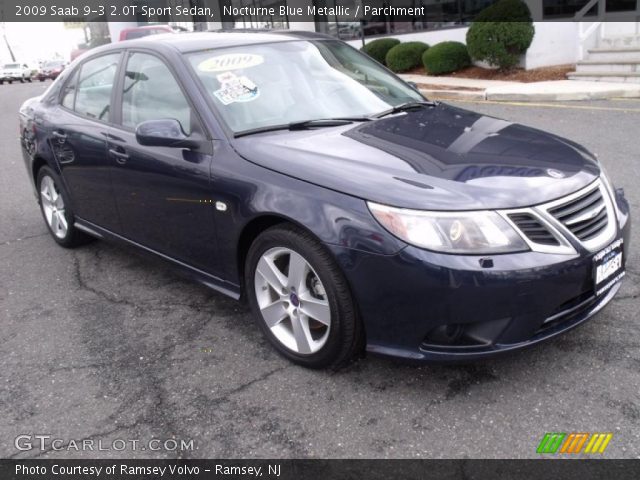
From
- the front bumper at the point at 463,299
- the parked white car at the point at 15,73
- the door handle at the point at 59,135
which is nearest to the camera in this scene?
the front bumper at the point at 463,299

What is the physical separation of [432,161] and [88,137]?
8.28ft

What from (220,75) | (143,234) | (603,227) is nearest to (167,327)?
(143,234)

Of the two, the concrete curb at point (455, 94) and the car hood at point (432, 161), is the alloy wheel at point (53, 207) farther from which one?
the concrete curb at point (455, 94)

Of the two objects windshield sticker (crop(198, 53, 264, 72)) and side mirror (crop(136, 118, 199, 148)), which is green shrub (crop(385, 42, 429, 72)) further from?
side mirror (crop(136, 118, 199, 148))

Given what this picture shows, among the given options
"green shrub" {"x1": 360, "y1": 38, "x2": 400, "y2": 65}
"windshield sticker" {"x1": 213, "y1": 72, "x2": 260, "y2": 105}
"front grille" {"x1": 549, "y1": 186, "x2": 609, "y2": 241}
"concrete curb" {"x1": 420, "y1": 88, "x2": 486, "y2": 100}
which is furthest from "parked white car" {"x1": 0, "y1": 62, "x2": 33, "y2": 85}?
"front grille" {"x1": 549, "y1": 186, "x2": 609, "y2": 241}

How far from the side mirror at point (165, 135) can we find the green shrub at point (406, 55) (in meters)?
13.3

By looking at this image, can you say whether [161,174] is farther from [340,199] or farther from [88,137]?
[340,199]

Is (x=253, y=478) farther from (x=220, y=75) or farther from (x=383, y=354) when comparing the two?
(x=220, y=75)

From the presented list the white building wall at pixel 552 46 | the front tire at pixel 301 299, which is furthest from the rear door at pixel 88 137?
the white building wall at pixel 552 46

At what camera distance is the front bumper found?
8.25 feet

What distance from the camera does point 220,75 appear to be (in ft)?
11.9

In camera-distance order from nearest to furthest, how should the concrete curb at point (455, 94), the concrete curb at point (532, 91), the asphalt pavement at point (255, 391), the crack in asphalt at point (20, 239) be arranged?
the asphalt pavement at point (255, 391) < the crack in asphalt at point (20, 239) < the concrete curb at point (532, 91) < the concrete curb at point (455, 94)

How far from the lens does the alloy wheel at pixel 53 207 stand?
506 cm

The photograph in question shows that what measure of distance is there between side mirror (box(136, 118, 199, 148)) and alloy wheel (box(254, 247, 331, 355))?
2.59 ft
